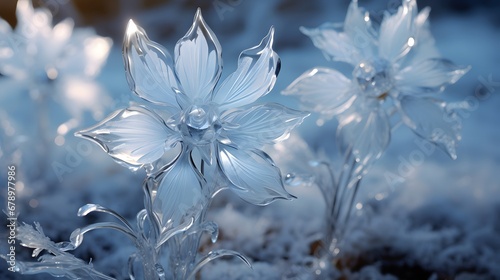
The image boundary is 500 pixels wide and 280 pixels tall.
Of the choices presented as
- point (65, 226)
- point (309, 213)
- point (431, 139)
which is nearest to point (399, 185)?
point (309, 213)

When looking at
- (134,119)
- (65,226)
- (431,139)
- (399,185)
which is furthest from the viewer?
(399,185)

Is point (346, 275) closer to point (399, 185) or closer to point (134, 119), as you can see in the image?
point (399, 185)

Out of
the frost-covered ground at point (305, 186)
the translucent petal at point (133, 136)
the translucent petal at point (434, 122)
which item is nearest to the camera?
the translucent petal at point (133, 136)

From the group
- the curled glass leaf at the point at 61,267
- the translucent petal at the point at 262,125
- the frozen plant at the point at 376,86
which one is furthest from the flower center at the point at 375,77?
the curled glass leaf at the point at 61,267

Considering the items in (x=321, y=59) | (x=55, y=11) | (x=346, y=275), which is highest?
(x=55, y=11)

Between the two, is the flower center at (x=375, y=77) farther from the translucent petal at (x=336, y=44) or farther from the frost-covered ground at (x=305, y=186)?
the frost-covered ground at (x=305, y=186)

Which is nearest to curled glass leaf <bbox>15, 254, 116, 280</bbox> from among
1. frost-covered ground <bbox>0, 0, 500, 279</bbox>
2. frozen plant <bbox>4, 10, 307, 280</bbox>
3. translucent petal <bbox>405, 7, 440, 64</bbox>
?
frozen plant <bbox>4, 10, 307, 280</bbox>

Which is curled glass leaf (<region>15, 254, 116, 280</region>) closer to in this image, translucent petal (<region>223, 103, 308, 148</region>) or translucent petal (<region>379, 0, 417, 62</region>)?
translucent petal (<region>223, 103, 308, 148</region>)
